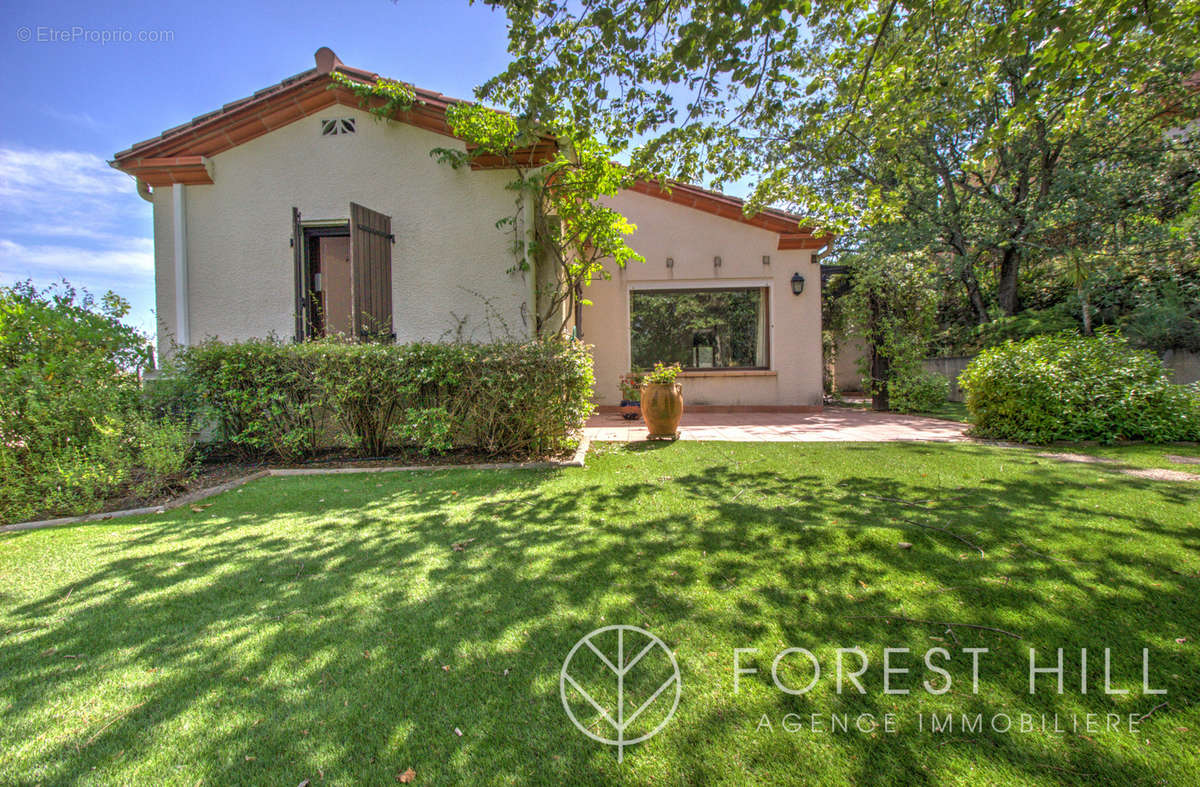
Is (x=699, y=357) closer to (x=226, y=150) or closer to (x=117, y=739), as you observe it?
(x=226, y=150)

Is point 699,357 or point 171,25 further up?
point 171,25

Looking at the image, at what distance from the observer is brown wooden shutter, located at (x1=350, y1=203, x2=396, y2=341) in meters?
5.37

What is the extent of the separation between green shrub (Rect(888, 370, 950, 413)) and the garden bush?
37.4ft

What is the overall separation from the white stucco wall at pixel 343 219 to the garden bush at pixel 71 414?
1746 millimetres

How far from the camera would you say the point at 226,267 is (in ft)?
20.1

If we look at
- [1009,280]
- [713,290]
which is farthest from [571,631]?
[1009,280]

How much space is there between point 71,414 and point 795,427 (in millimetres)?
8422

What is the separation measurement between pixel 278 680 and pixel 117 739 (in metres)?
0.39

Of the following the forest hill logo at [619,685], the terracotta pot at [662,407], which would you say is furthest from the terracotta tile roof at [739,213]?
the forest hill logo at [619,685]

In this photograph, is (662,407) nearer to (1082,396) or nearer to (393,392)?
(393,392)

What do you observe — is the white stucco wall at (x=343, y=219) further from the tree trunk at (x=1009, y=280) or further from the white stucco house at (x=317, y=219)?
the tree trunk at (x=1009, y=280)

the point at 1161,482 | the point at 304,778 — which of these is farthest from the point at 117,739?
the point at 1161,482

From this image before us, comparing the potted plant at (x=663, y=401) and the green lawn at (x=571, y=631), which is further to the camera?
the potted plant at (x=663, y=401)

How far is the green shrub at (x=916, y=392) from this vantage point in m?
9.30
